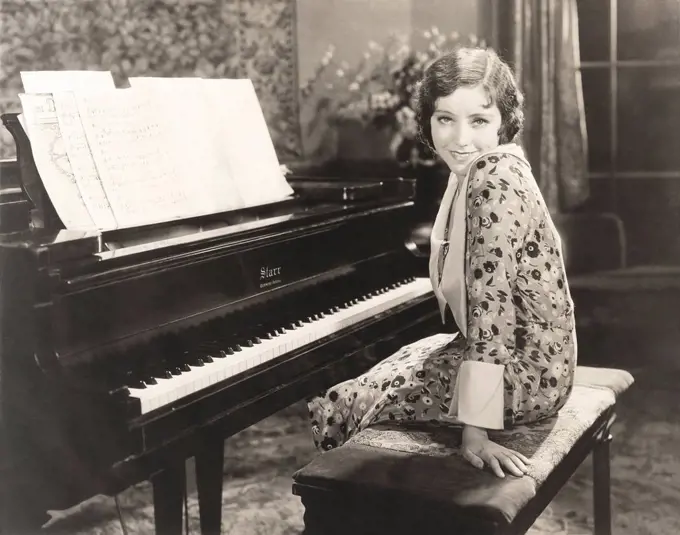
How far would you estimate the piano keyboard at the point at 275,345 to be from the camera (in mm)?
1840

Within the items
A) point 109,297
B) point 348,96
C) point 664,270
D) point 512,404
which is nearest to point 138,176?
point 109,297

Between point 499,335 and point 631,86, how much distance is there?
7.57ft

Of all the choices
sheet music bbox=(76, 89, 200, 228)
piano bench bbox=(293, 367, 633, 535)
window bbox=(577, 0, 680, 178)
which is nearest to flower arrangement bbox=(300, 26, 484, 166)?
window bbox=(577, 0, 680, 178)

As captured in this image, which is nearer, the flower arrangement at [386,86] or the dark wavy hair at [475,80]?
the dark wavy hair at [475,80]

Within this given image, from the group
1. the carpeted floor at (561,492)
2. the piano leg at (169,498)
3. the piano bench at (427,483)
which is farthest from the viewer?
the carpeted floor at (561,492)

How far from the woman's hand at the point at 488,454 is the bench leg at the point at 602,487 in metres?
0.65

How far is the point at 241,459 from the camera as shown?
346cm

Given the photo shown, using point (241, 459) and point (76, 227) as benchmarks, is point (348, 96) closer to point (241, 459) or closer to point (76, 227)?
point (241, 459)

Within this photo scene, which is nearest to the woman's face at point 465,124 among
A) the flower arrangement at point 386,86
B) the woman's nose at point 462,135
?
the woman's nose at point 462,135

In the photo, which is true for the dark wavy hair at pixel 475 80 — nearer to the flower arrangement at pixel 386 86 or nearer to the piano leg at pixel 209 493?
the piano leg at pixel 209 493

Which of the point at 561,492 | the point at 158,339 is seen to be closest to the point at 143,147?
the point at 158,339

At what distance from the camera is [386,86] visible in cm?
382

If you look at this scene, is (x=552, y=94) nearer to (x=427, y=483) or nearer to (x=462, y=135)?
(x=462, y=135)

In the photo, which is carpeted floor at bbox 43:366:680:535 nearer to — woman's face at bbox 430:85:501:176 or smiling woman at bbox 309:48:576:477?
smiling woman at bbox 309:48:576:477
